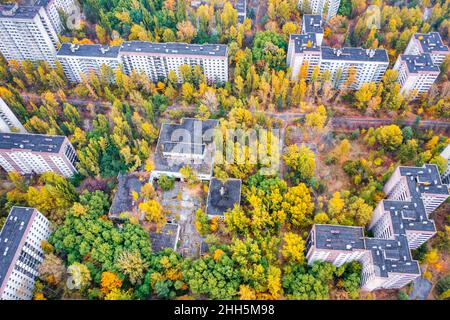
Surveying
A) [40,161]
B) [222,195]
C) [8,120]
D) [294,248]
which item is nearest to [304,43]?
[222,195]

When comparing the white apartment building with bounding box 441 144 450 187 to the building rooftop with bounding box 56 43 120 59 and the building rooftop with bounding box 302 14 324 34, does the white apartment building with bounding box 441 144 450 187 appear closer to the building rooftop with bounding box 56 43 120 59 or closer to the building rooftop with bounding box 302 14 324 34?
the building rooftop with bounding box 302 14 324 34

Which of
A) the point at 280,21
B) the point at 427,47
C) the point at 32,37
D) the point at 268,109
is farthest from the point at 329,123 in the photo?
the point at 32,37

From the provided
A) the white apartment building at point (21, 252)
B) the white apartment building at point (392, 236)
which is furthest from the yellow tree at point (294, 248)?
the white apartment building at point (21, 252)

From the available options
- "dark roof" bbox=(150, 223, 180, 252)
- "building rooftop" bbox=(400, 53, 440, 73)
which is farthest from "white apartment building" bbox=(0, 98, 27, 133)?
"building rooftop" bbox=(400, 53, 440, 73)

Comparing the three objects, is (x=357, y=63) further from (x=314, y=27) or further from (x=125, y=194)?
(x=125, y=194)

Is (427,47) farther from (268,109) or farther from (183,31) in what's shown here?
(183,31)
